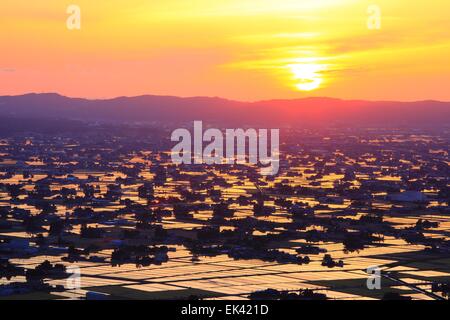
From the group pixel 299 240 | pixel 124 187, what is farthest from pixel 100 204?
pixel 299 240

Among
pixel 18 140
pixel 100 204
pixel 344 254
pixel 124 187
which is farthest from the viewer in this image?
pixel 18 140

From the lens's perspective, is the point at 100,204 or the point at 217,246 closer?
the point at 217,246
